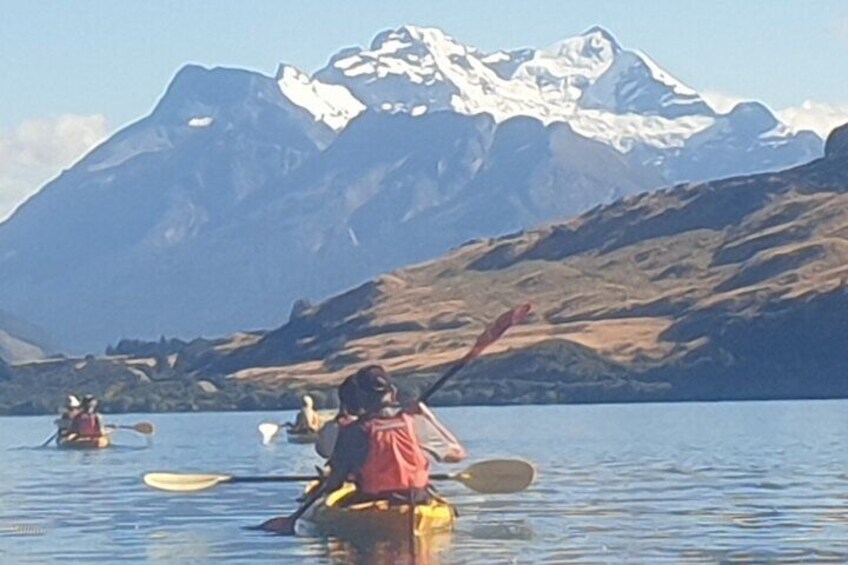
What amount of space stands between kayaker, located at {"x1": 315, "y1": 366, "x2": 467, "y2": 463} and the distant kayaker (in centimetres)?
19

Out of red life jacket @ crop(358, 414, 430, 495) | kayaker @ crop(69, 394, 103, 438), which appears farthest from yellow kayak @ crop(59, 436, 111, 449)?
red life jacket @ crop(358, 414, 430, 495)

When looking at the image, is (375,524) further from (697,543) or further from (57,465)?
(57,465)

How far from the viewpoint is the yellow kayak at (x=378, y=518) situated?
45.8 metres

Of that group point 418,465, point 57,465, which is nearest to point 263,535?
point 418,465

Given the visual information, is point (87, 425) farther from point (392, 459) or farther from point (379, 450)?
point (379, 450)

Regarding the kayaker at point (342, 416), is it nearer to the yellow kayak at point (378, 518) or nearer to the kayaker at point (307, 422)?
the yellow kayak at point (378, 518)

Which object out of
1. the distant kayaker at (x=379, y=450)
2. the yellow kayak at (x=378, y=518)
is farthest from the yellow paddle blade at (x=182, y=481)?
the distant kayaker at (x=379, y=450)

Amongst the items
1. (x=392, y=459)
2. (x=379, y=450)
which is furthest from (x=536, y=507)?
(x=379, y=450)

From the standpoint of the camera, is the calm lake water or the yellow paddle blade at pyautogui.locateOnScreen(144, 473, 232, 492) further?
the yellow paddle blade at pyautogui.locateOnScreen(144, 473, 232, 492)

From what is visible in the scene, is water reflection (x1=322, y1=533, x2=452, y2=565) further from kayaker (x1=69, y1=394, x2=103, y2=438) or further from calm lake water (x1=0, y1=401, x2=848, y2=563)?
kayaker (x1=69, y1=394, x2=103, y2=438)

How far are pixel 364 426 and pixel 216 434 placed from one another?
10232cm

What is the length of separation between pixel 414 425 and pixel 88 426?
200 ft

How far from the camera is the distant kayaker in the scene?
4484cm

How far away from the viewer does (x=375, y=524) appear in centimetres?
4588
